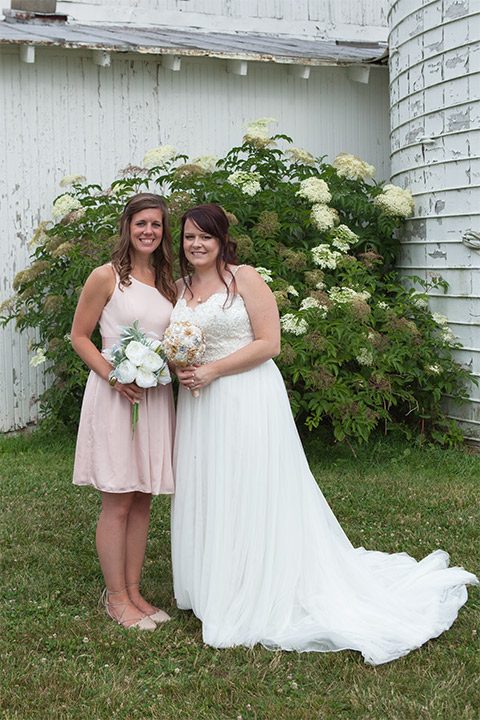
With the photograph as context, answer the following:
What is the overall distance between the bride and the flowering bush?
257cm

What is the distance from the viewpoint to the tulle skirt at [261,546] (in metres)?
4.05

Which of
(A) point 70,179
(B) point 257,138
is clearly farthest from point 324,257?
(A) point 70,179

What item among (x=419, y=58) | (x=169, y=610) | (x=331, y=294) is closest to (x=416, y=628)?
(x=169, y=610)

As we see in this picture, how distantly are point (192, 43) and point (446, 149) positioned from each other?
3.32 m

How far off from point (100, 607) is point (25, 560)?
1.00m

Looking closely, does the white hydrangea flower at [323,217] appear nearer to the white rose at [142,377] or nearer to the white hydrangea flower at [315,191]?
the white hydrangea flower at [315,191]

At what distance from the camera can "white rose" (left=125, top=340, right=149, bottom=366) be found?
3.98 metres

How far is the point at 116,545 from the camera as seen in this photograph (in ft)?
14.1

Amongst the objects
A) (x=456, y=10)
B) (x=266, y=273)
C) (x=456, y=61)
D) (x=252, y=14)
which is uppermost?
(x=252, y=14)

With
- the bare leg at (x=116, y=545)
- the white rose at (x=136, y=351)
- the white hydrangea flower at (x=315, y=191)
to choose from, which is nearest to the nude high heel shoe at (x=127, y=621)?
the bare leg at (x=116, y=545)

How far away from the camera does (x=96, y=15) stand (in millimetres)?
9820

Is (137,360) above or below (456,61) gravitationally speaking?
below

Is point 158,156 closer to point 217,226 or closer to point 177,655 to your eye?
point 217,226

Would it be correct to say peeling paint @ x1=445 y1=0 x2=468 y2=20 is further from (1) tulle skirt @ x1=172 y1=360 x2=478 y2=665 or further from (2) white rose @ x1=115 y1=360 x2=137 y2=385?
(2) white rose @ x1=115 y1=360 x2=137 y2=385
